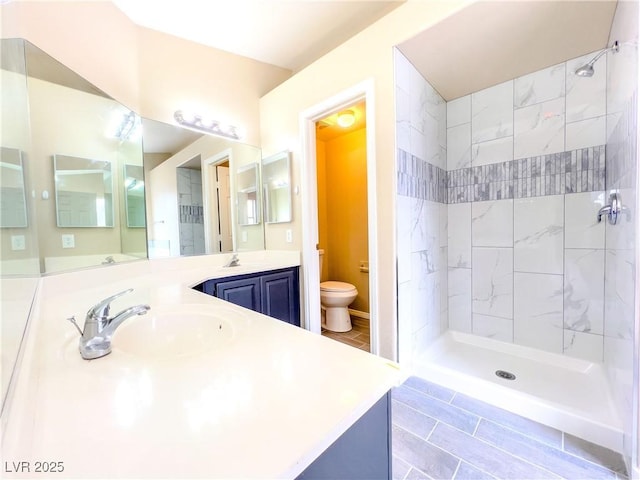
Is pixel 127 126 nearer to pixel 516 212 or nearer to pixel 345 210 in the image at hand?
pixel 345 210

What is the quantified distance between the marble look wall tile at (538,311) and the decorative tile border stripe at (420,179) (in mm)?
879

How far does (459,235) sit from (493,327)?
2.59ft

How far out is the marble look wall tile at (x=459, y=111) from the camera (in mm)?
2213

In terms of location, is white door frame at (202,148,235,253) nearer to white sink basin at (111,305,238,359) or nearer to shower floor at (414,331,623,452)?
white sink basin at (111,305,238,359)

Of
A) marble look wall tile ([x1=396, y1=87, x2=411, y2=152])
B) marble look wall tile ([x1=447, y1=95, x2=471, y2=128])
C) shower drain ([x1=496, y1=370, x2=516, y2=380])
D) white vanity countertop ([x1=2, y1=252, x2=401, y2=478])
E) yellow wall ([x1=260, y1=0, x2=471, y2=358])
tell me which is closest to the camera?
white vanity countertop ([x1=2, y1=252, x2=401, y2=478])

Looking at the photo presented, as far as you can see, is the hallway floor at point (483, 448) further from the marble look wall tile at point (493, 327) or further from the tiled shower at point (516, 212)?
the marble look wall tile at point (493, 327)

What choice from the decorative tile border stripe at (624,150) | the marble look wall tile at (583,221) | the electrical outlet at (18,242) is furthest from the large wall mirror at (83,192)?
the marble look wall tile at (583,221)

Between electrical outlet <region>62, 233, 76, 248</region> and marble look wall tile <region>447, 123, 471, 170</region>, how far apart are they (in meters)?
2.67

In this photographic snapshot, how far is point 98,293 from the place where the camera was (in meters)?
1.23

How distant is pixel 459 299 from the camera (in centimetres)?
232

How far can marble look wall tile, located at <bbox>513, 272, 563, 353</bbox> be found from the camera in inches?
73.5

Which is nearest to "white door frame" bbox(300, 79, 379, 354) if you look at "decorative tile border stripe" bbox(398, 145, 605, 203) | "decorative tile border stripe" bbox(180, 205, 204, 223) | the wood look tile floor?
"decorative tile border stripe" bbox(398, 145, 605, 203)

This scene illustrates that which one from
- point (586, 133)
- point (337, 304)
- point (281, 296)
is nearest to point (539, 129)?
point (586, 133)

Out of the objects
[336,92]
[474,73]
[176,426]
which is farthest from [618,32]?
[176,426]
